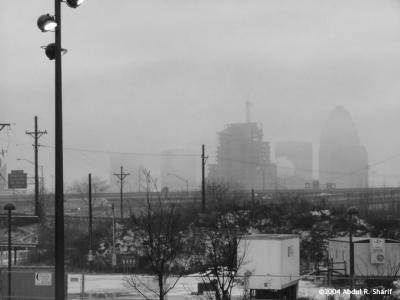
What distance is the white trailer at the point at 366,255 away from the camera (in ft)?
117

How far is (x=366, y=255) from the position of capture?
1463 inches

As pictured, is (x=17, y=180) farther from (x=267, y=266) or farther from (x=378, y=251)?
(x=267, y=266)

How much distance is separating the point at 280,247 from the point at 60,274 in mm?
16838

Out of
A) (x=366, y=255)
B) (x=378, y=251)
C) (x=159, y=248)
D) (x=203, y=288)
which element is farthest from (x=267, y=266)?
(x=366, y=255)

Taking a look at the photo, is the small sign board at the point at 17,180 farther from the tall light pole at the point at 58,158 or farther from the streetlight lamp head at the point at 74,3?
the streetlight lamp head at the point at 74,3

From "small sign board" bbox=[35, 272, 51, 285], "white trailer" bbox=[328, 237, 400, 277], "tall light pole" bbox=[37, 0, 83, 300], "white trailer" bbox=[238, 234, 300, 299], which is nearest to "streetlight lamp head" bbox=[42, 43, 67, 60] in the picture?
"tall light pole" bbox=[37, 0, 83, 300]

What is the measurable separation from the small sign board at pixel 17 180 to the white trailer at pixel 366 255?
4339cm

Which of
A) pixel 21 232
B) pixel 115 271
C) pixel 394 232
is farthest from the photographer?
pixel 21 232

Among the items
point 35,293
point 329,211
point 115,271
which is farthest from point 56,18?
point 329,211

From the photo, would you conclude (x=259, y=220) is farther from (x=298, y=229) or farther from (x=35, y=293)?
(x=35, y=293)

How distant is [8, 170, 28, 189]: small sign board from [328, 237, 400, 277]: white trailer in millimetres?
43387

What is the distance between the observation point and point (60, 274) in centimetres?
1147

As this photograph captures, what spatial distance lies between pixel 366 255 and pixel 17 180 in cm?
4615

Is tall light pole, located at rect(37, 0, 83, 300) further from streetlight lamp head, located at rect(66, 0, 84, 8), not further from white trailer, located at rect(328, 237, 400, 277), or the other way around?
white trailer, located at rect(328, 237, 400, 277)
